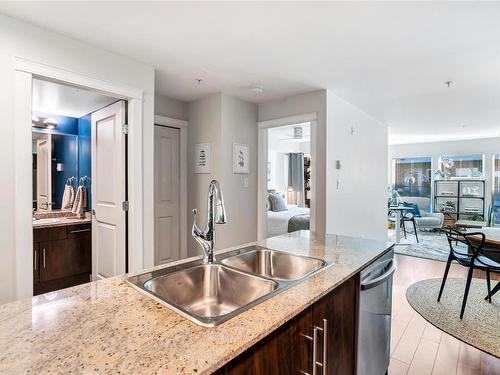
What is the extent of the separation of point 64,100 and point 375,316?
12.0 ft

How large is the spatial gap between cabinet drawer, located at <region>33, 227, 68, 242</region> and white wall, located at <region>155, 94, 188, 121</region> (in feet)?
5.70

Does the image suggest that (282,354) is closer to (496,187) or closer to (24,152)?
(24,152)

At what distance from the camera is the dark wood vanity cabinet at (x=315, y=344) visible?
2.69ft

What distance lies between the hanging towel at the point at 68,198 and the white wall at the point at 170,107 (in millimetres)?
1563

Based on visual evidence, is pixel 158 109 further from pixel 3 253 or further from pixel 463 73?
pixel 463 73

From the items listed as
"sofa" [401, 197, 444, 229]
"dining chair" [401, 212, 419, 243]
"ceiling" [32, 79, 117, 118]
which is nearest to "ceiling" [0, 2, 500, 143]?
"ceiling" [32, 79, 117, 118]

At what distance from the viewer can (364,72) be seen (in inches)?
109

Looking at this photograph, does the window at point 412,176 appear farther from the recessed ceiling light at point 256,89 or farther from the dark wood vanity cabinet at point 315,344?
the dark wood vanity cabinet at point 315,344

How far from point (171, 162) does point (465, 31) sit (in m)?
3.18

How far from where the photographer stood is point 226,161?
344 cm

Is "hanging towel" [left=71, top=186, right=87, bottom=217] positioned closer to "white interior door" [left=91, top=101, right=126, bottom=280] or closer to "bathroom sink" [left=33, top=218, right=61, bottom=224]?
"bathroom sink" [left=33, top=218, right=61, bottom=224]

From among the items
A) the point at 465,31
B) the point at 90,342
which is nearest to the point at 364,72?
the point at 465,31

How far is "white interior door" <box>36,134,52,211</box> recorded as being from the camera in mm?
3441

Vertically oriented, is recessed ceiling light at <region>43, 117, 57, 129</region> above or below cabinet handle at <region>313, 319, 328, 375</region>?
above
